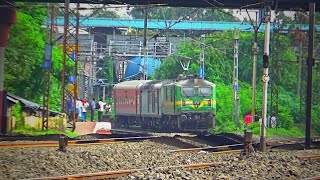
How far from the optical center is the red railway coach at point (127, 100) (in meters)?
42.8

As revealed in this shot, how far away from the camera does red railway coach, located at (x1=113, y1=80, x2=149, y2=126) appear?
141ft

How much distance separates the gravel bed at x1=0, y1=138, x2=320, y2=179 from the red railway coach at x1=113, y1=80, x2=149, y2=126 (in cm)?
2280

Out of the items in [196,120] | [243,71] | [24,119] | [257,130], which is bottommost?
[257,130]

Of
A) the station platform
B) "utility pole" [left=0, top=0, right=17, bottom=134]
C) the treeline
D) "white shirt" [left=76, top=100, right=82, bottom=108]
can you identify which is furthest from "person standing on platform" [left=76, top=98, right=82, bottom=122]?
"utility pole" [left=0, top=0, right=17, bottom=134]

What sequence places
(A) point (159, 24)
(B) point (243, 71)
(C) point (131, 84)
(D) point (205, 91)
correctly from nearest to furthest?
(D) point (205, 91)
(C) point (131, 84)
(B) point (243, 71)
(A) point (159, 24)

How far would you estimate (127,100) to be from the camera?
147 feet

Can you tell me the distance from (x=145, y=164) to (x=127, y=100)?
2810 centimetres

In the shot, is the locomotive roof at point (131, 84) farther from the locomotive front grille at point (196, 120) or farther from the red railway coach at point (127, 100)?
the locomotive front grille at point (196, 120)

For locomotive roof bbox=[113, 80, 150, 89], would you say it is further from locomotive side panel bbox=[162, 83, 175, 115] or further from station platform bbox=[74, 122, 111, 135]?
locomotive side panel bbox=[162, 83, 175, 115]

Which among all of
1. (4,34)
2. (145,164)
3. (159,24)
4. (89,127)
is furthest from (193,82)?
(159,24)

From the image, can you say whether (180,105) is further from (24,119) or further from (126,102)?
(126,102)

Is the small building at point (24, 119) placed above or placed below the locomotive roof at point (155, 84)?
below

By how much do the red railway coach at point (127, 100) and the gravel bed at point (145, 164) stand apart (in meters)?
22.8

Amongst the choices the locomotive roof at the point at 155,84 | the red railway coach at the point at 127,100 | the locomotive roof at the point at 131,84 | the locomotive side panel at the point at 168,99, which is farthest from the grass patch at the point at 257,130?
the locomotive roof at the point at 131,84
